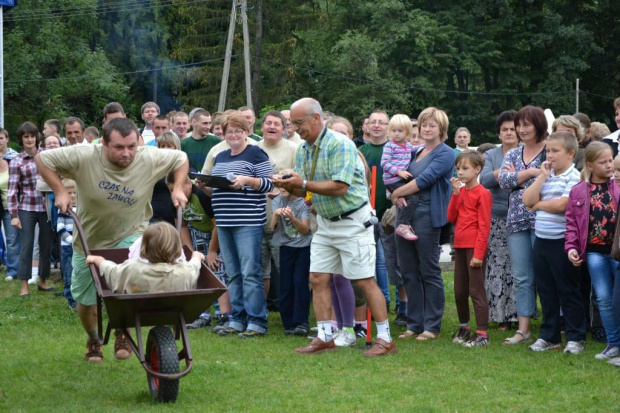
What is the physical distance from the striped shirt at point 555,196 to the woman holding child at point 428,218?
1.01 m

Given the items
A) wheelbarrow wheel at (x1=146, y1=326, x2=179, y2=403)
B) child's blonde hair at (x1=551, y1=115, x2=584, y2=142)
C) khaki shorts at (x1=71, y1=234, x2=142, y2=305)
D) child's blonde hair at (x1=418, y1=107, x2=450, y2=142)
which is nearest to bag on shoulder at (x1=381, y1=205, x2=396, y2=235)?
child's blonde hair at (x1=418, y1=107, x2=450, y2=142)

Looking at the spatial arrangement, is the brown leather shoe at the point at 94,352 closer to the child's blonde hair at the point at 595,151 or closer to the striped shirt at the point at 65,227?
the striped shirt at the point at 65,227

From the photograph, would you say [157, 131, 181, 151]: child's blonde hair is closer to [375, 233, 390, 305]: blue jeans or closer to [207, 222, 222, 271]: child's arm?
[207, 222, 222, 271]: child's arm

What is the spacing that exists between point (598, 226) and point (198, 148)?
16.6 feet

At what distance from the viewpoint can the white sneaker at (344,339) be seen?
8.86 metres

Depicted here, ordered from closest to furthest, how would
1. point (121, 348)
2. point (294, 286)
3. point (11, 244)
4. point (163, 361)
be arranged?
point (163, 361) < point (121, 348) < point (294, 286) < point (11, 244)

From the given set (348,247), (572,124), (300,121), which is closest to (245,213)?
(348,247)

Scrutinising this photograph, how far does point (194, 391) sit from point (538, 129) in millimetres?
4020

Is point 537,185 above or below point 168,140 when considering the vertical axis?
below

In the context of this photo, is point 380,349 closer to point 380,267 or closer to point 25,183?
point 380,267

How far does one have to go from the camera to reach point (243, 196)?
940 cm

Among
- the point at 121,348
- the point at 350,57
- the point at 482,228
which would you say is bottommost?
the point at 121,348

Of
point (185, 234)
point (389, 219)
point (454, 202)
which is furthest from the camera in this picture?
point (185, 234)

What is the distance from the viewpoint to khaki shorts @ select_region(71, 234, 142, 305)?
25.0ft
